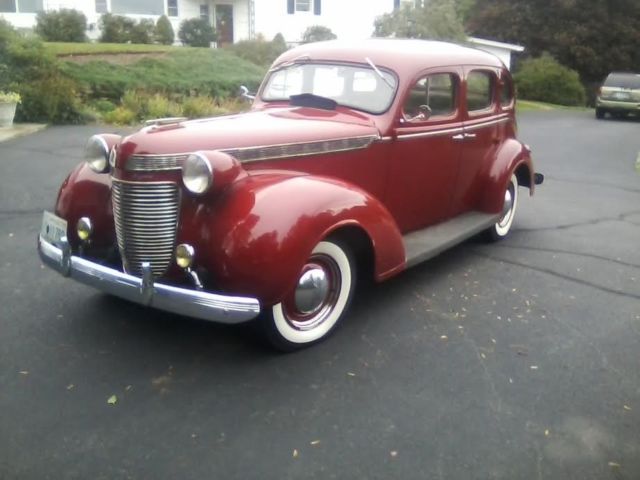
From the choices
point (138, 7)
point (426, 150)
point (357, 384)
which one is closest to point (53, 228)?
point (357, 384)

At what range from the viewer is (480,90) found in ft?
20.5

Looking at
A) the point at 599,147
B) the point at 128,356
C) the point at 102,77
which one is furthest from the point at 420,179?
the point at 102,77

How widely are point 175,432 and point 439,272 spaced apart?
3.08 metres

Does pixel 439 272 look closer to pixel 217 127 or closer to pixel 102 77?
pixel 217 127

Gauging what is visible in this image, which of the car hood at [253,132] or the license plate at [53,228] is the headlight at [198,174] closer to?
the car hood at [253,132]

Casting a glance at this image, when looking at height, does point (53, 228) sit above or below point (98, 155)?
below

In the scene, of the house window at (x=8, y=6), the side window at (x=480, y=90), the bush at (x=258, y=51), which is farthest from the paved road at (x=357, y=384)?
the house window at (x=8, y=6)

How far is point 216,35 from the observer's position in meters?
29.2

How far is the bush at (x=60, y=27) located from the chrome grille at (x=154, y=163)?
24.5m

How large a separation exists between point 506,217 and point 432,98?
6.09 feet

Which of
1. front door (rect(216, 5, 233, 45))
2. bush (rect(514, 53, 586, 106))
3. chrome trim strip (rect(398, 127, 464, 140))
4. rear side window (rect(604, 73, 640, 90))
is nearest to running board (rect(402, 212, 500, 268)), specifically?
chrome trim strip (rect(398, 127, 464, 140))

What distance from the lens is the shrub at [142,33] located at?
87.7 ft

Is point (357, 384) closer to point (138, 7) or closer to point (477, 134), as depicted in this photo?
point (477, 134)

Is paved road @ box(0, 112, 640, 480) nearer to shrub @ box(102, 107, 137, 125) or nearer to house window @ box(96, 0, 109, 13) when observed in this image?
shrub @ box(102, 107, 137, 125)
